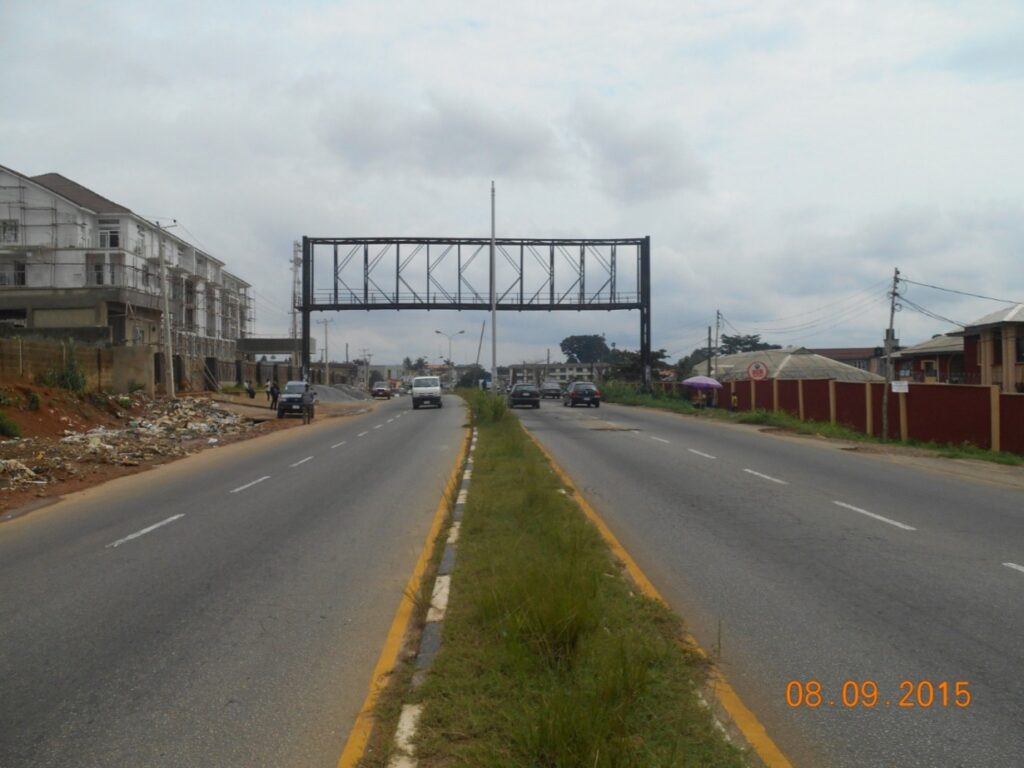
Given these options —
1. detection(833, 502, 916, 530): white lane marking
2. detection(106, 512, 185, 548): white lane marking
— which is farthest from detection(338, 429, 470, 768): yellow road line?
detection(833, 502, 916, 530): white lane marking

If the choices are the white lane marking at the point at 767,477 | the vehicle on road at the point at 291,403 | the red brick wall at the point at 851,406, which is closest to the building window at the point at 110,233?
the vehicle on road at the point at 291,403

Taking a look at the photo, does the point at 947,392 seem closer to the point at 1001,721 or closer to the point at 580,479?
the point at 580,479

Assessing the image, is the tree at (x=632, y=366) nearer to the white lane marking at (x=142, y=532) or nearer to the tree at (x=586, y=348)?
the white lane marking at (x=142, y=532)

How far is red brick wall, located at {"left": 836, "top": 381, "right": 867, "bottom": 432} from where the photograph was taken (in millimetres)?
30547

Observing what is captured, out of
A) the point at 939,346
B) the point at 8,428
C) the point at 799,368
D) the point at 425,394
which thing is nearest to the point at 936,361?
the point at 939,346

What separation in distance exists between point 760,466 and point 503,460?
223 inches

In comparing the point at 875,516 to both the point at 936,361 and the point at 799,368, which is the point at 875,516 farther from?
the point at 799,368

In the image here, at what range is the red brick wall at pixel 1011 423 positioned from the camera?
22000mm

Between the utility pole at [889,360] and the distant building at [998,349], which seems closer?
the utility pole at [889,360]

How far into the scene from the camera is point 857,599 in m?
7.22

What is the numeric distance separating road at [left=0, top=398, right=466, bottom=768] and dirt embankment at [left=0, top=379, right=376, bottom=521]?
3.37 meters

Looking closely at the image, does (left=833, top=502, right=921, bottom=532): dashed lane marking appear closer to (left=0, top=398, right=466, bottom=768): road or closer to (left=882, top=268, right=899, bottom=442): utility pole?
(left=0, top=398, right=466, bottom=768): road

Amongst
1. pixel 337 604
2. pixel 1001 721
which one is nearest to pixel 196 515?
pixel 337 604

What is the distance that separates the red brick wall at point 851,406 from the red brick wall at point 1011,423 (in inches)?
300
